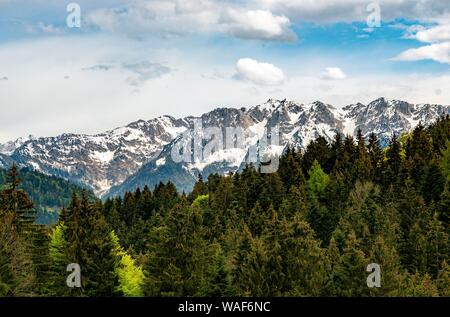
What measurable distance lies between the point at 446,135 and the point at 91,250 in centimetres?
10076

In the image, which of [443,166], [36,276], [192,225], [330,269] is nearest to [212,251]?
[192,225]

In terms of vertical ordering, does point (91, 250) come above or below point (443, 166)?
below

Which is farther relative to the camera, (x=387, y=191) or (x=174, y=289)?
(x=387, y=191)

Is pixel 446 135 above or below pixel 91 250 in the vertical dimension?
above

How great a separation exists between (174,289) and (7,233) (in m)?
18.4

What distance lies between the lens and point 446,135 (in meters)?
140

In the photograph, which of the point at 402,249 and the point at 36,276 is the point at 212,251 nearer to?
the point at 36,276

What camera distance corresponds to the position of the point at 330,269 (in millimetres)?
61344
